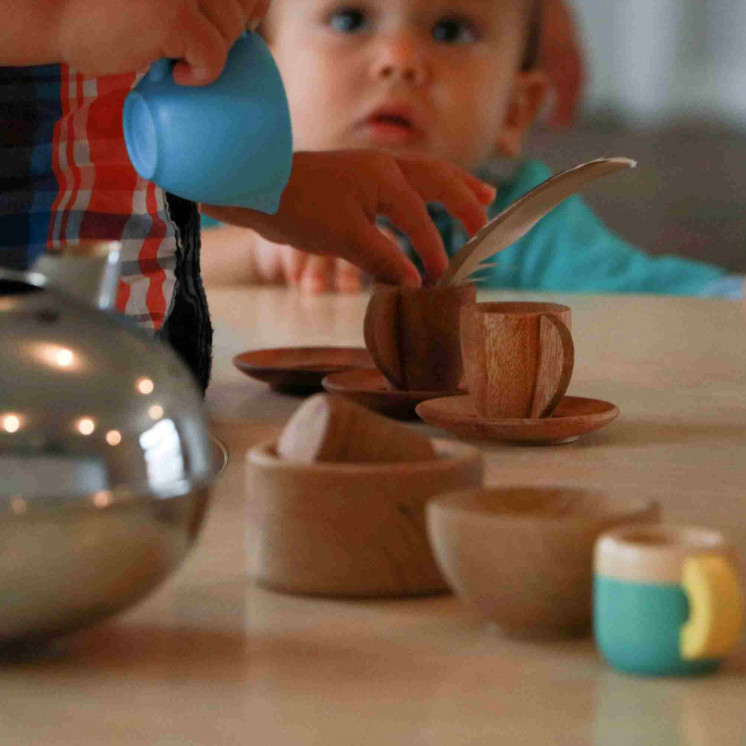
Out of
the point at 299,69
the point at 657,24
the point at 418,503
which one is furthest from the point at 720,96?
the point at 418,503

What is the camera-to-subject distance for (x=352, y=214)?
3.18 feet

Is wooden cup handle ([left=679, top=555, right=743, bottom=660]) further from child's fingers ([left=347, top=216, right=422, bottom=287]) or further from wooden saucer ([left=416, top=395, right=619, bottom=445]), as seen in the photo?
child's fingers ([left=347, top=216, right=422, bottom=287])

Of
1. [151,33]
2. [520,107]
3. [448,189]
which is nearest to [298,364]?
[448,189]

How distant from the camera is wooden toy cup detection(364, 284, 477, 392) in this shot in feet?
2.60

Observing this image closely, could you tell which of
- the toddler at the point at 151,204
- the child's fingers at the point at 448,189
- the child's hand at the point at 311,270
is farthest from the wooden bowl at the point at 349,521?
the child's hand at the point at 311,270

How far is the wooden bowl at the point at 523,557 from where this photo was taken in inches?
14.8

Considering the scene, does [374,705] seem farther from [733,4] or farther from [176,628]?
[733,4]

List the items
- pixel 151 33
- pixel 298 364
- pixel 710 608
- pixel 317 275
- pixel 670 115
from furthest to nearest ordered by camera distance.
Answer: pixel 670 115
pixel 317 275
pixel 298 364
pixel 151 33
pixel 710 608

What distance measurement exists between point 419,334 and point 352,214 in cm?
20

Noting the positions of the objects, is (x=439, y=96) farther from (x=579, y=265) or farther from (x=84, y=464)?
(x=84, y=464)

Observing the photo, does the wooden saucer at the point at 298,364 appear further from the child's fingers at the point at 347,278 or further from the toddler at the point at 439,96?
the toddler at the point at 439,96

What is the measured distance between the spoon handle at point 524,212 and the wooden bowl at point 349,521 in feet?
1.07

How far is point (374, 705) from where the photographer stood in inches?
14.1

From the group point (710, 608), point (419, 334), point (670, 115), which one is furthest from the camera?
point (670, 115)
